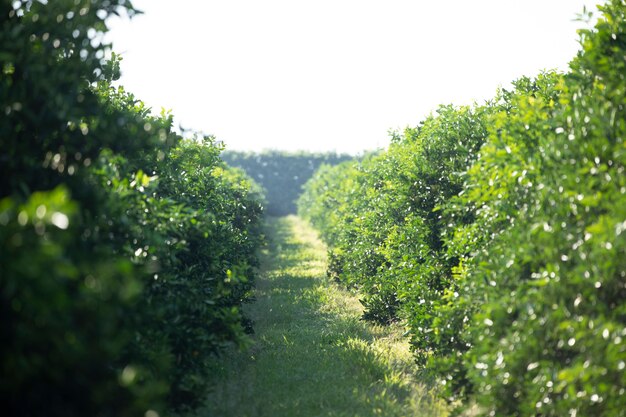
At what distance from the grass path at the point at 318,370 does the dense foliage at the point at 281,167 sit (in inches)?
4034

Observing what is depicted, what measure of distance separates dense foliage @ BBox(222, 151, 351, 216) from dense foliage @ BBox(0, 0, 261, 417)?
110 metres

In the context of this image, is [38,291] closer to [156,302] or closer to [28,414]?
[28,414]

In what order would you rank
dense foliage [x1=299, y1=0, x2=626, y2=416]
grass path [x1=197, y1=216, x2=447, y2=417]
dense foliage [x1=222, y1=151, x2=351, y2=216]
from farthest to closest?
dense foliage [x1=222, y1=151, x2=351, y2=216], grass path [x1=197, y1=216, x2=447, y2=417], dense foliage [x1=299, y1=0, x2=626, y2=416]

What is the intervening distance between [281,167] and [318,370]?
116 m

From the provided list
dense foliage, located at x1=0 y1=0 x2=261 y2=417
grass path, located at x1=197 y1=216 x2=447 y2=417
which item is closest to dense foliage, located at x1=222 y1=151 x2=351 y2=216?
grass path, located at x1=197 y1=216 x2=447 y2=417

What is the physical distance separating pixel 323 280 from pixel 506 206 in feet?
51.7

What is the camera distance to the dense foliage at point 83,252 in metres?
4.28

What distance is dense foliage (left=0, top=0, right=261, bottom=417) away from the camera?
14.0ft

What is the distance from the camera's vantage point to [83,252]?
4828 millimetres

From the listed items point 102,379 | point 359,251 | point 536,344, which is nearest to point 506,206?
point 536,344

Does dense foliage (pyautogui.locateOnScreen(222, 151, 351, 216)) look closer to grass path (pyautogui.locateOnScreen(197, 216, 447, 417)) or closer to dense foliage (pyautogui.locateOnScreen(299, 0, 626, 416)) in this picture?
grass path (pyautogui.locateOnScreen(197, 216, 447, 417))

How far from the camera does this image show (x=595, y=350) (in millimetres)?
6305

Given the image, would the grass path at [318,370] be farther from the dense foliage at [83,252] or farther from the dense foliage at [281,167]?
the dense foliage at [281,167]

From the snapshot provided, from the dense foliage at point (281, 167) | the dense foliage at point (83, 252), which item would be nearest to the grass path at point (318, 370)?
the dense foliage at point (83, 252)
